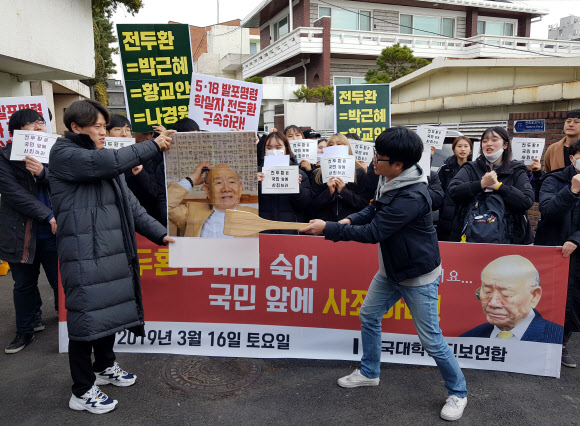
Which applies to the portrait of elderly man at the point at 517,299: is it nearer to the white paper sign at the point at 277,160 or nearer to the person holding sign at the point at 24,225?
the white paper sign at the point at 277,160

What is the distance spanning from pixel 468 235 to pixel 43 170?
12.5 feet

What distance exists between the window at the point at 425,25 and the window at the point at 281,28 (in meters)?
6.75

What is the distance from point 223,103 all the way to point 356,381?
258 centimetres

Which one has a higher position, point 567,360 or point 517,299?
point 517,299

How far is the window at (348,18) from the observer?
2578 cm

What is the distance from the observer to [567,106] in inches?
324

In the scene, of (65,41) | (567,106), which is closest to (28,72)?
(65,41)

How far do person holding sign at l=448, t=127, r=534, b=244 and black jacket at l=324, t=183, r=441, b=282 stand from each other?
1030 mm

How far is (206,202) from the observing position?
11.1 ft

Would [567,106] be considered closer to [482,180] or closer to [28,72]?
[482,180]

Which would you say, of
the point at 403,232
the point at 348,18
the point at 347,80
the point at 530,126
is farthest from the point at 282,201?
the point at 348,18

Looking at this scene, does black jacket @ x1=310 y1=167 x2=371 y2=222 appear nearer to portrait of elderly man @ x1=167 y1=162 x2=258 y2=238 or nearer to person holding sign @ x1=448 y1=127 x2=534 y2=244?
person holding sign @ x1=448 y1=127 x2=534 y2=244

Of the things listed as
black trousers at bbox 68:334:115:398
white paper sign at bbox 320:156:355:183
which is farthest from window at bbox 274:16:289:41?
black trousers at bbox 68:334:115:398

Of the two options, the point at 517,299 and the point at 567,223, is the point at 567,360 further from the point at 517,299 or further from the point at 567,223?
the point at 567,223
